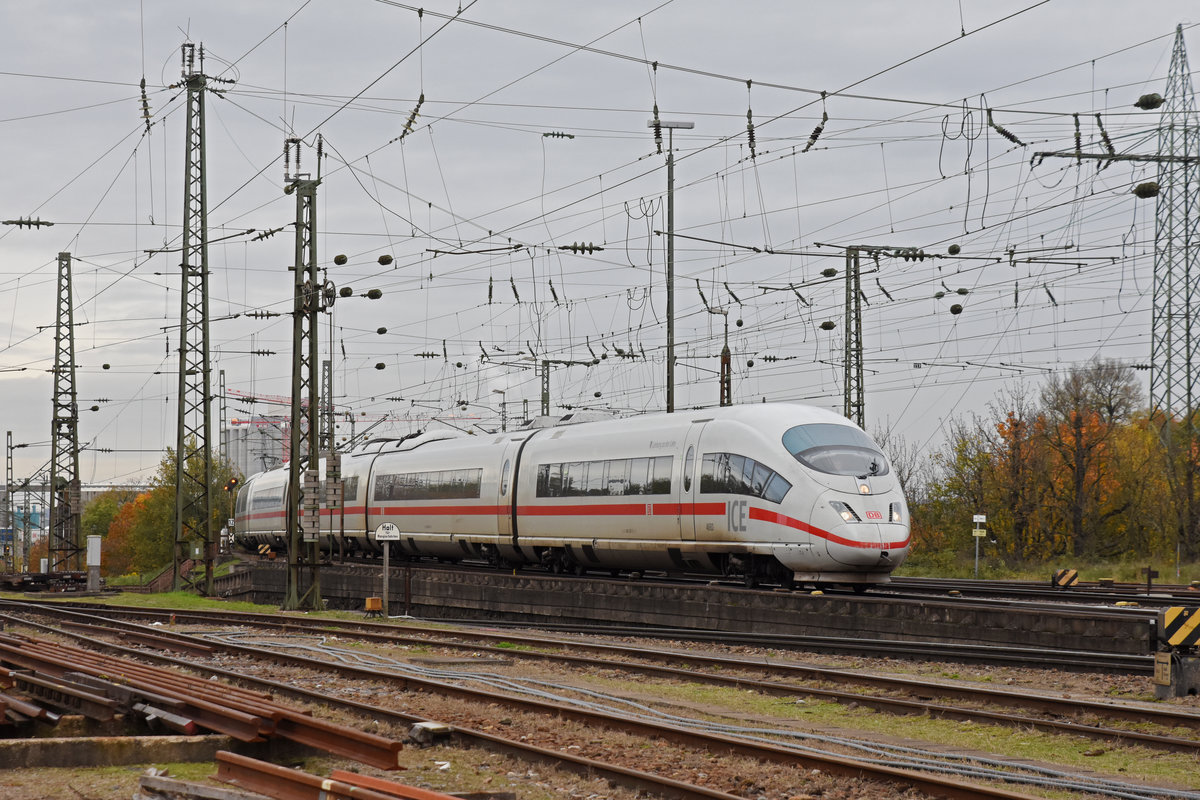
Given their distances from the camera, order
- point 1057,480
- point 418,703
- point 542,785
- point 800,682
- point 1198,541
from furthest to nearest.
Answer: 1. point 1057,480
2. point 1198,541
3. point 800,682
4. point 418,703
5. point 542,785

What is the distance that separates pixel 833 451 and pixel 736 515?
217 cm

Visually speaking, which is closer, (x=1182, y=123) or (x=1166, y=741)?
(x=1166, y=741)

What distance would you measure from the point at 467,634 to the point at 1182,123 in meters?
23.5

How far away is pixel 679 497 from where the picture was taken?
1019 inches

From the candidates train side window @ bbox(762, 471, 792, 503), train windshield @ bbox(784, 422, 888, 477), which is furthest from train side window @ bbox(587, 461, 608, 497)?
train windshield @ bbox(784, 422, 888, 477)

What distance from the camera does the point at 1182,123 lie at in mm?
33844

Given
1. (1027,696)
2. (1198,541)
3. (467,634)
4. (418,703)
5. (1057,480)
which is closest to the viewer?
(1027,696)

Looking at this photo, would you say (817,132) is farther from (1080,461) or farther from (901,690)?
(1080,461)

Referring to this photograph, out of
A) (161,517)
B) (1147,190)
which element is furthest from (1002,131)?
(161,517)

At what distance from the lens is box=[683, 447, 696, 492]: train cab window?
84.0 feet

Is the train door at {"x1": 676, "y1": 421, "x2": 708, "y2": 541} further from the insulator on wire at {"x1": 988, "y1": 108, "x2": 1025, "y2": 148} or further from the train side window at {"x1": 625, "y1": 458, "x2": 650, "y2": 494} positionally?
the insulator on wire at {"x1": 988, "y1": 108, "x2": 1025, "y2": 148}

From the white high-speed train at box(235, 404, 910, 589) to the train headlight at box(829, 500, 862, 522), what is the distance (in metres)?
0.02

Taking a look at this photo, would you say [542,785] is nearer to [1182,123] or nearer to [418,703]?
[418,703]

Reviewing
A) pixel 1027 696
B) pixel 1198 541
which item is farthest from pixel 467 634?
pixel 1198 541
